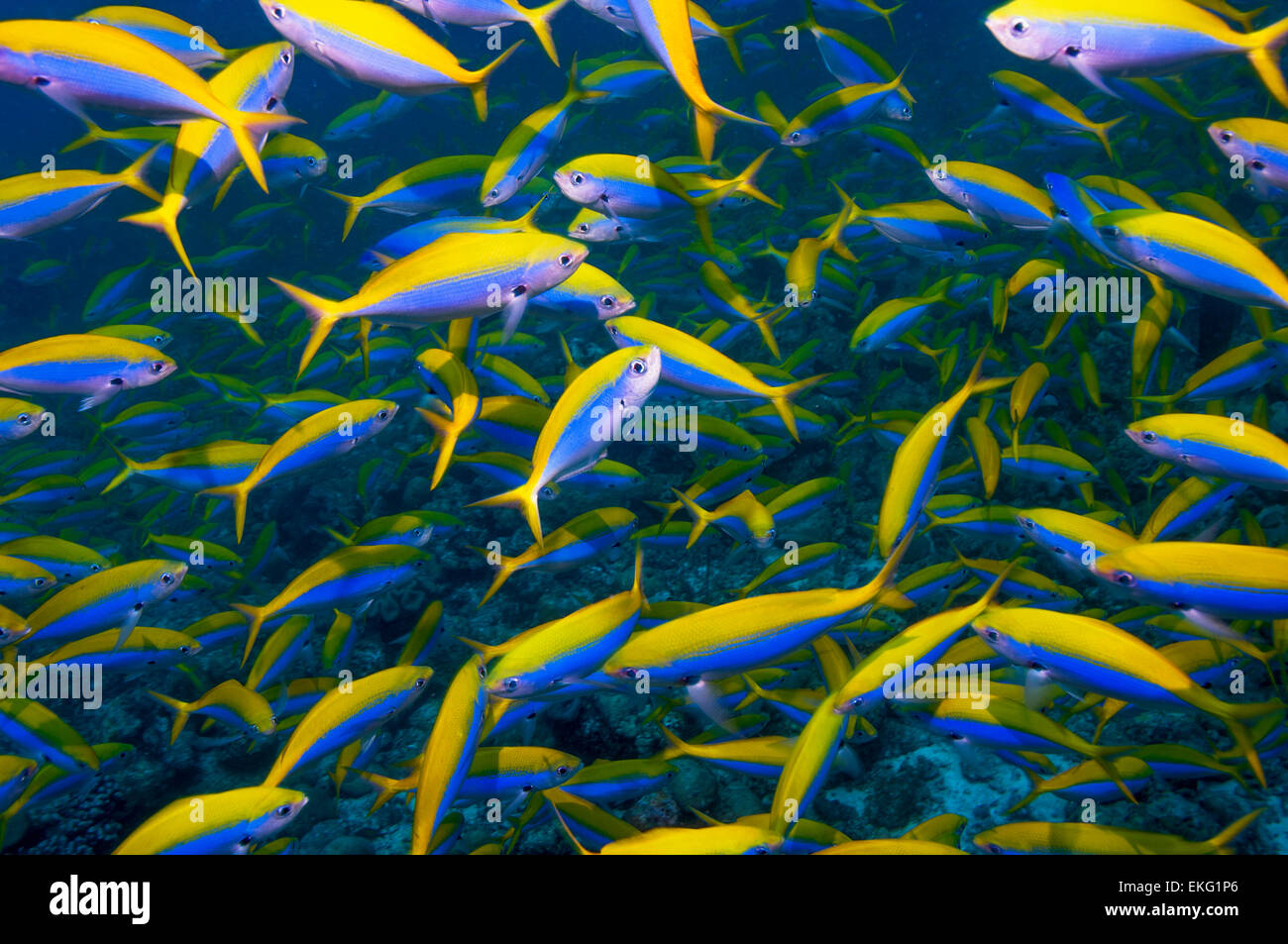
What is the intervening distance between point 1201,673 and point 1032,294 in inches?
112

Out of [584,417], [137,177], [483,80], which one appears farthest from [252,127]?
[584,417]

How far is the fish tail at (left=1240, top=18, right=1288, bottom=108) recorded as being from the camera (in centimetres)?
215

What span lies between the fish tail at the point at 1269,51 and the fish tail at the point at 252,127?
325 cm

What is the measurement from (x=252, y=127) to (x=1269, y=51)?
11.7ft

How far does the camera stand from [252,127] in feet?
7.18

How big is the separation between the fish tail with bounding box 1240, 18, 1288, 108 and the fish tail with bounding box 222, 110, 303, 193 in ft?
10.7

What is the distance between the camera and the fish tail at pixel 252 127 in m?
2.12

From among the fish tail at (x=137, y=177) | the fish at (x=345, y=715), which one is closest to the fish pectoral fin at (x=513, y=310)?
the fish at (x=345, y=715)

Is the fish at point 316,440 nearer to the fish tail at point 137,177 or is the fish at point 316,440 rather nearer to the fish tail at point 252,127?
the fish tail at point 252,127

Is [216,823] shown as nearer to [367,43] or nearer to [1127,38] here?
[367,43]

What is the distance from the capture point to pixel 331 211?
1797 centimetres

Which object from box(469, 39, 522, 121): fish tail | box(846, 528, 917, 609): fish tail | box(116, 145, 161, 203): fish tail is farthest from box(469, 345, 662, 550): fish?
box(116, 145, 161, 203): fish tail
